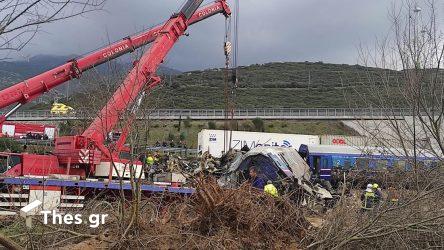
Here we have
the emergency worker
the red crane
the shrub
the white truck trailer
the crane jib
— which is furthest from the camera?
the shrub

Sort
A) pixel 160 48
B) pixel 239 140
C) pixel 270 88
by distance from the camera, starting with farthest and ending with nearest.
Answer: pixel 270 88
pixel 239 140
pixel 160 48

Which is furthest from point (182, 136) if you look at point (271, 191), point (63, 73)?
point (271, 191)

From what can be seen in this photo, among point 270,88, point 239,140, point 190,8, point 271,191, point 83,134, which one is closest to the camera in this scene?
point 271,191

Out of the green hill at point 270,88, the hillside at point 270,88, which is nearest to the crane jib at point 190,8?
the hillside at point 270,88

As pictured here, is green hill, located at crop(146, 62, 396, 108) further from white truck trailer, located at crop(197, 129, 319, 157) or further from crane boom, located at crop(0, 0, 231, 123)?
crane boom, located at crop(0, 0, 231, 123)

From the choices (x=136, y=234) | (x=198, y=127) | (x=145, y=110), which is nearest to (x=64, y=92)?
(x=145, y=110)

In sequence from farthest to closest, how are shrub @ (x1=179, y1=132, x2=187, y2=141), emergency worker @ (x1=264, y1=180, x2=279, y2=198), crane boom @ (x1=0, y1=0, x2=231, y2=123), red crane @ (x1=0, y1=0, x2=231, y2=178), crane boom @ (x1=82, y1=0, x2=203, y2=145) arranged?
shrub @ (x1=179, y1=132, x2=187, y2=141) < crane boom @ (x1=0, y1=0, x2=231, y2=123) < crane boom @ (x1=82, y1=0, x2=203, y2=145) < red crane @ (x1=0, y1=0, x2=231, y2=178) < emergency worker @ (x1=264, y1=180, x2=279, y2=198)

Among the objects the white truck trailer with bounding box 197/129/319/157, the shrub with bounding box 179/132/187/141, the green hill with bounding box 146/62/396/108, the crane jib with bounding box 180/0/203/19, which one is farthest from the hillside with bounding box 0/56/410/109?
the crane jib with bounding box 180/0/203/19

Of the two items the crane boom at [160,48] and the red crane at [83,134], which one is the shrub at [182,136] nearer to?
the crane boom at [160,48]

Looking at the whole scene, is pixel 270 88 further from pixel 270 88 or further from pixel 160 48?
pixel 160 48

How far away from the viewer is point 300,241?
724 cm

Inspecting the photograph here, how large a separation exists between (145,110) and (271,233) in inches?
95.3

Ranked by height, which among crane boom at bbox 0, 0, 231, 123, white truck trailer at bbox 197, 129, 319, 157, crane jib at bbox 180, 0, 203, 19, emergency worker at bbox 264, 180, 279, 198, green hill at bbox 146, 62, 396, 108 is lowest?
emergency worker at bbox 264, 180, 279, 198

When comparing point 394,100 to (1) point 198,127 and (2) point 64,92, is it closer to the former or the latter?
(2) point 64,92
